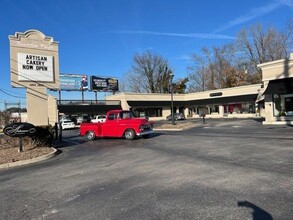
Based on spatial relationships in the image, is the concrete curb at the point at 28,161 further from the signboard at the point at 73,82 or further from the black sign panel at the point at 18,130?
the signboard at the point at 73,82

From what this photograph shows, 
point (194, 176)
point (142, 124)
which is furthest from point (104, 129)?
point (194, 176)

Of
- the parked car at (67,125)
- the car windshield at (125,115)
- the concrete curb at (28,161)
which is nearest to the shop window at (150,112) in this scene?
the parked car at (67,125)

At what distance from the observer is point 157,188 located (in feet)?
22.7

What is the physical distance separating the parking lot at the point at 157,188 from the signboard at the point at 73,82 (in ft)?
160

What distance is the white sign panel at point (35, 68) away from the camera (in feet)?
55.4

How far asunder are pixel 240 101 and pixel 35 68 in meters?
39.9

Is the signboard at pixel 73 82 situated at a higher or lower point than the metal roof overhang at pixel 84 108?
higher

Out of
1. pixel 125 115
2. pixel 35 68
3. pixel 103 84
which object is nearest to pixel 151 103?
pixel 103 84

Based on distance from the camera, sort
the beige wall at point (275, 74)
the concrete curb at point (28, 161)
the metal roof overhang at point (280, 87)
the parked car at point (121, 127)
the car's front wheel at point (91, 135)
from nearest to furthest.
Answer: the concrete curb at point (28, 161) < the parked car at point (121, 127) < the car's front wheel at point (91, 135) < the metal roof overhang at point (280, 87) < the beige wall at point (275, 74)

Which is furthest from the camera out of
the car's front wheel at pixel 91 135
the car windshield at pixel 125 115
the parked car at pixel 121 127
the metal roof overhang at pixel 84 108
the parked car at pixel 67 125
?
the metal roof overhang at pixel 84 108

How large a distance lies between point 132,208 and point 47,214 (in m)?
1.56

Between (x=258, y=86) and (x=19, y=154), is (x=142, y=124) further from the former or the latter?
(x=258, y=86)

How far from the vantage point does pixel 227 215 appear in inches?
197

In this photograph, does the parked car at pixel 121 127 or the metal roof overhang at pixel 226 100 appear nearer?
the parked car at pixel 121 127
